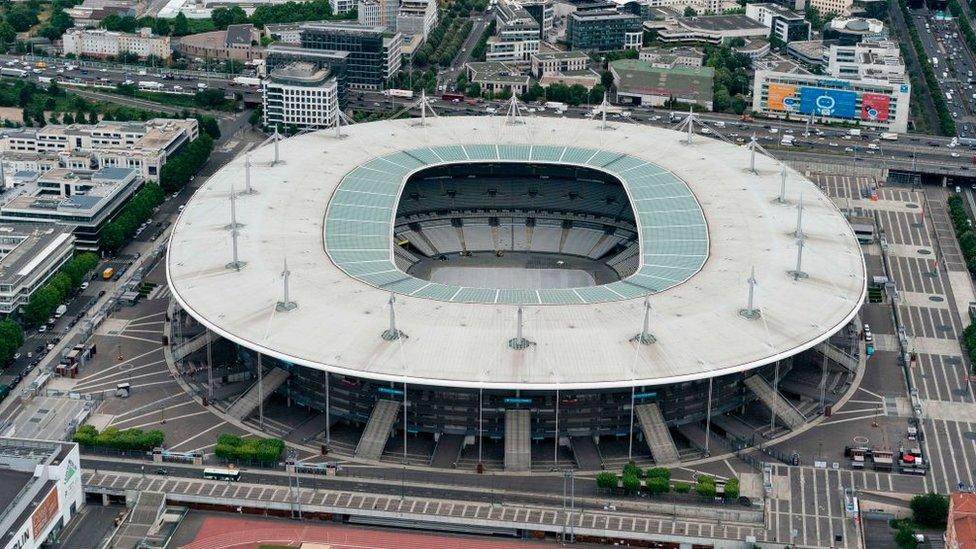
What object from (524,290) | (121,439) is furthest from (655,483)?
(121,439)

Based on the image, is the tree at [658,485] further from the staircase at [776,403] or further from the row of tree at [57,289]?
the row of tree at [57,289]

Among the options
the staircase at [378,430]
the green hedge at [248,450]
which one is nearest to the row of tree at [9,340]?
the green hedge at [248,450]

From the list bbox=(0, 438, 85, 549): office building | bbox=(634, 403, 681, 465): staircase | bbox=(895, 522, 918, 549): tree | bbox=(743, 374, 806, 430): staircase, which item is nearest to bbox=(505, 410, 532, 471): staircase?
bbox=(634, 403, 681, 465): staircase

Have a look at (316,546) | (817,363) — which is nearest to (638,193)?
(817,363)

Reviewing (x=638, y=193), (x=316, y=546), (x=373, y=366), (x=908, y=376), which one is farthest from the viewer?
(x=638, y=193)

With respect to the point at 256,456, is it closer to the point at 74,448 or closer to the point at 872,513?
the point at 74,448

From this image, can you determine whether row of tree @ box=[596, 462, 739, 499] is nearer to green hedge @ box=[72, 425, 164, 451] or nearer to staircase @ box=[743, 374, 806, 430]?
staircase @ box=[743, 374, 806, 430]

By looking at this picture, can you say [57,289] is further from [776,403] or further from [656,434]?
[776,403]
